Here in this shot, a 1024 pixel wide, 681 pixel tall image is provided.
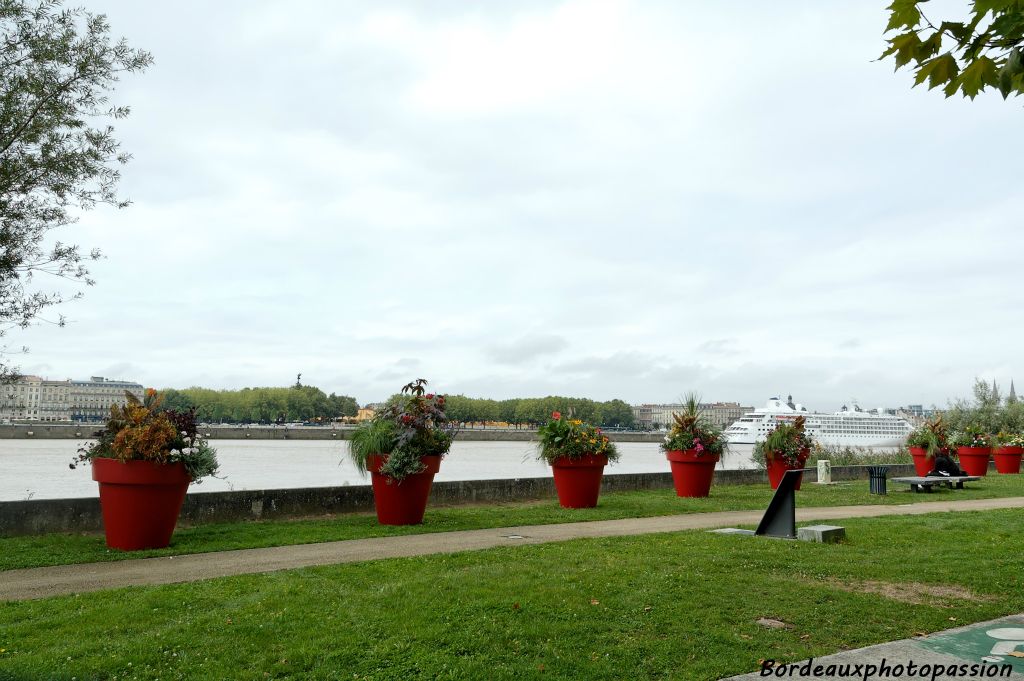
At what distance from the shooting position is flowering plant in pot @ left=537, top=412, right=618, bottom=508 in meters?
11.5

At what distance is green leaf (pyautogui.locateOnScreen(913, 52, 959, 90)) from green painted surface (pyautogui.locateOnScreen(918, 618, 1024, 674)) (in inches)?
120

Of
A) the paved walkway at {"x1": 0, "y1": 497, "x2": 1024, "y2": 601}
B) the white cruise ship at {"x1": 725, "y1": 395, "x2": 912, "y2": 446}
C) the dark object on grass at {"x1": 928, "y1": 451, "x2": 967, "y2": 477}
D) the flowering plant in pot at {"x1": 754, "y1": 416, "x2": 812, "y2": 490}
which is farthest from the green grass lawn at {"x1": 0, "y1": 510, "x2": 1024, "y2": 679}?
the white cruise ship at {"x1": 725, "y1": 395, "x2": 912, "y2": 446}

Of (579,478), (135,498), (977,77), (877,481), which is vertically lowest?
(877,481)

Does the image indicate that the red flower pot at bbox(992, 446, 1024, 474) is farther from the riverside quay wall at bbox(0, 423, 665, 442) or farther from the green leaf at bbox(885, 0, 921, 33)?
the riverside quay wall at bbox(0, 423, 665, 442)

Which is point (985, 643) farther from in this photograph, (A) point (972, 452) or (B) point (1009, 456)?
(B) point (1009, 456)

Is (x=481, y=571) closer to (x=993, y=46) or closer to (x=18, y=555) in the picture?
(x=18, y=555)

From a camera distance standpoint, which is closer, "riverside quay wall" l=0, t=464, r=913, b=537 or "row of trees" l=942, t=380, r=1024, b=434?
"riverside quay wall" l=0, t=464, r=913, b=537

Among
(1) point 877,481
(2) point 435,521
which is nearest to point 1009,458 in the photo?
(1) point 877,481

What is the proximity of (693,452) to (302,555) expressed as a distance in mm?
8629

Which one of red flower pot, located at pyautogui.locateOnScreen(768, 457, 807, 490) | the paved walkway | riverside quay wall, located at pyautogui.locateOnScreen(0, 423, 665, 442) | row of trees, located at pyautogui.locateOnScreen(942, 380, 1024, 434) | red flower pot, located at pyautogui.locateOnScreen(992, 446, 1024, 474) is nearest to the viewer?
the paved walkway

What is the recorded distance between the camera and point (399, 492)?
9227 millimetres

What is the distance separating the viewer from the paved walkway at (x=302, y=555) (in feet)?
19.0

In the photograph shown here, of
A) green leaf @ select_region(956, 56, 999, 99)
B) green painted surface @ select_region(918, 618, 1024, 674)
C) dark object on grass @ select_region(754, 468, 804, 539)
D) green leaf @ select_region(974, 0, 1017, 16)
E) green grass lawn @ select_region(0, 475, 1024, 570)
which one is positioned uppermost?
green leaf @ select_region(974, 0, 1017, 16)

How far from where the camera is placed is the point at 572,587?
5375mm
